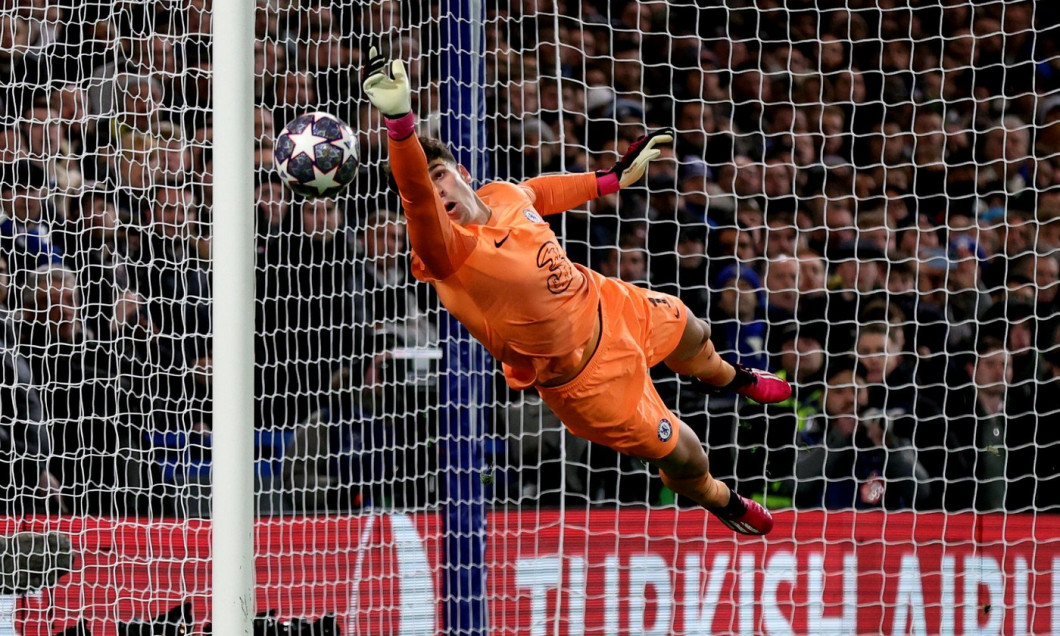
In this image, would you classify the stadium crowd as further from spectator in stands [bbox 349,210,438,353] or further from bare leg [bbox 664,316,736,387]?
bare leg [bbox 664,316,736,387]

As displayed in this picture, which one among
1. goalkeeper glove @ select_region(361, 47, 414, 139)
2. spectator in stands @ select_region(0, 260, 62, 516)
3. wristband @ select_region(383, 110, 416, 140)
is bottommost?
spectator in stands @ select_region(0, 260, 62, 516)

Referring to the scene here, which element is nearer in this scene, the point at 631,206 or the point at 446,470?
the point at 446,470

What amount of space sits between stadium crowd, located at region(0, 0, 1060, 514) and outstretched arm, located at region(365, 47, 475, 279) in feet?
4.43

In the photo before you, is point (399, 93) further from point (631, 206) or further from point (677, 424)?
point (631, 206)

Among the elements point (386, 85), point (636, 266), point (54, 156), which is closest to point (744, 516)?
point (636, 266)

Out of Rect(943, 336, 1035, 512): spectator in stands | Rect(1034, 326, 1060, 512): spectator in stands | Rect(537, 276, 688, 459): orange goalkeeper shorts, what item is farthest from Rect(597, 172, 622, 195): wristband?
Rect(1034, 326, 1060, 512): spectator in stands

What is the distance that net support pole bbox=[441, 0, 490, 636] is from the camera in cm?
495

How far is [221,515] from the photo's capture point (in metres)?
3.97

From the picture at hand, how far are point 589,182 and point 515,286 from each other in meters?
0.76

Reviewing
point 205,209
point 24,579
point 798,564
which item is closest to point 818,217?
point 798,564

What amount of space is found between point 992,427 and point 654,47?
2.53m

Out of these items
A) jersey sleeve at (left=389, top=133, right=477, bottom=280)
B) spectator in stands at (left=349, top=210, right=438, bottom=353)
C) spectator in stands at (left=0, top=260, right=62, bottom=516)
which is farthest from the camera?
spectator in stands at (left=0, top=260, right=62, bottom=516)

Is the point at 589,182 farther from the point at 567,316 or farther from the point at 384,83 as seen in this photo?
the point at 384,83

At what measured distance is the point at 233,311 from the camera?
3.94m
